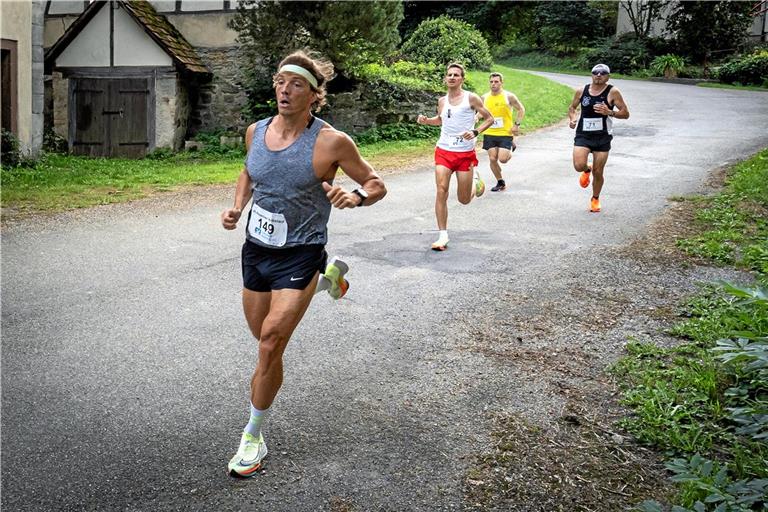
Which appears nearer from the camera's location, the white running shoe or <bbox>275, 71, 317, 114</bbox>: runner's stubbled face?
<bbox>275, 71, 317, 114</bbox>: runner's stubbled face

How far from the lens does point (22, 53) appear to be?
1695 centimetres

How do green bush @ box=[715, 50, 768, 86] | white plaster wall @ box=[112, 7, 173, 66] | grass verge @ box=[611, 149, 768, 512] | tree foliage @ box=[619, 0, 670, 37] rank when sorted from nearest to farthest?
grass verge @ box=[611, 149, 768, 512] < white plaster wall @ box=[112, 7, 173, 66] < green bush @ box=[715, 50, 768, 86] < tree foliage @ box=[619, 0, 670, 37]

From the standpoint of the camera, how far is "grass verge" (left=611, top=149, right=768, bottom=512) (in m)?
3.37

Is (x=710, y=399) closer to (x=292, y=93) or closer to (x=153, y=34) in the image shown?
(x=292, y=93)

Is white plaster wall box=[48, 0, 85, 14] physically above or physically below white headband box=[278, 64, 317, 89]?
above

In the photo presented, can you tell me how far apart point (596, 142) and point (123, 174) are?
9482 millimetres

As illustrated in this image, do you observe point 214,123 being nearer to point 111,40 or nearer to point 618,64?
point 111,40

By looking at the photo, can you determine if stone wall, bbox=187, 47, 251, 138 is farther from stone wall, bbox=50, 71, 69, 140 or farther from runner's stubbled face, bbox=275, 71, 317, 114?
runner's stubbled face, bbox=275, 71, 317, 114

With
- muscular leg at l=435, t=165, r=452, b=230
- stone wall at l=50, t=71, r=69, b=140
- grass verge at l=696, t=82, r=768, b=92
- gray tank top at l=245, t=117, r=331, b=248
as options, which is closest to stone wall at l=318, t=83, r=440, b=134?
stone wall at l=50, t=71, r=69, b=140

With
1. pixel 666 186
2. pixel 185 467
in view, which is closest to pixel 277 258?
pixel 185 467

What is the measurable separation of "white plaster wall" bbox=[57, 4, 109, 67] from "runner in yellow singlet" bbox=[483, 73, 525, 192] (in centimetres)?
1222

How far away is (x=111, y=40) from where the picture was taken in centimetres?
2070

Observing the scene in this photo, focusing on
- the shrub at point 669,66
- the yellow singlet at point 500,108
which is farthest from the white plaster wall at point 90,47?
the shrub at point 669,66

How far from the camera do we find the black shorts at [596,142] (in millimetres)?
11039
